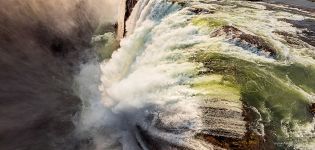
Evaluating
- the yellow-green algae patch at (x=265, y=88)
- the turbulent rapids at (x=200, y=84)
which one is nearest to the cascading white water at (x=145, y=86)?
the turbulent rapids at (x=200, y=84)

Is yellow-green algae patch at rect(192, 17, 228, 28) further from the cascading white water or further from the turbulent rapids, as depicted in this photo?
the cascading white water

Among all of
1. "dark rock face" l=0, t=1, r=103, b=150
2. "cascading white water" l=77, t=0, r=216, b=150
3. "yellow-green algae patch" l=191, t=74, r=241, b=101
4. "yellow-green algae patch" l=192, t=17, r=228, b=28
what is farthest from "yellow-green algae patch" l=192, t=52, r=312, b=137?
"dark rock face" l=0, t=1, r=103, b=150

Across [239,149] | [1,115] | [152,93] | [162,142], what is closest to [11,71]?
[1,115]

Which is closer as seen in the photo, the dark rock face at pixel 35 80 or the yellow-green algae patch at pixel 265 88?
the yellow-green algae patch at pixel 265 88

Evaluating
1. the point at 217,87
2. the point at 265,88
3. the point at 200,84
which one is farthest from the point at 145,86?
the point at 265,88

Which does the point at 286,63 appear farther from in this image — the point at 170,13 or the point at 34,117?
the point at 34,117

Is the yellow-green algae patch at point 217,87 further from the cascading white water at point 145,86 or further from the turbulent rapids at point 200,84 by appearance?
the cascading white water at point 145,86

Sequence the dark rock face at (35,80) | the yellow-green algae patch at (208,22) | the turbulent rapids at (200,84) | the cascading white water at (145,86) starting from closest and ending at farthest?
the turbulent rapids at (200,84), the cascading white water at (145,86), the dark rock face at (35,80), the yellow-green algae patch at (208,22)
